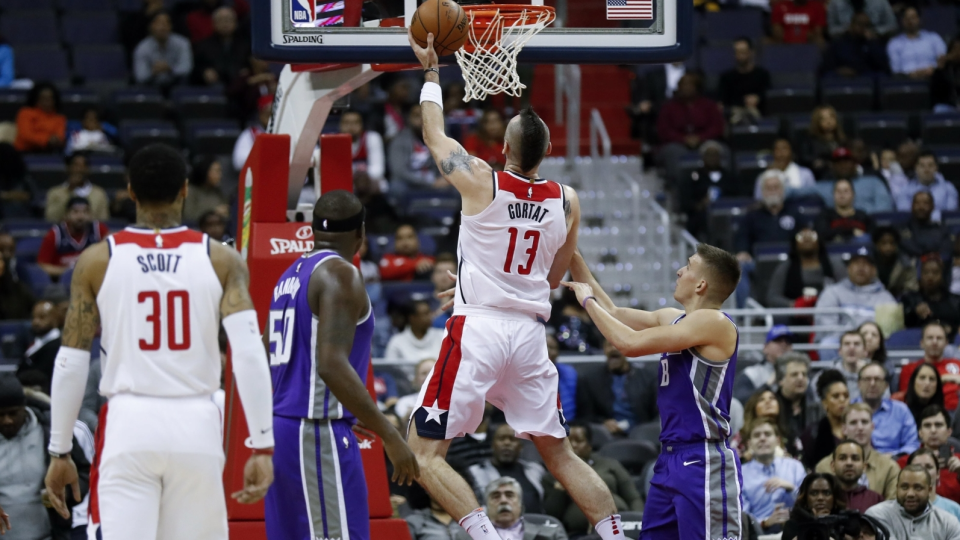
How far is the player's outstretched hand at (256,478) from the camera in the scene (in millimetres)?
5020

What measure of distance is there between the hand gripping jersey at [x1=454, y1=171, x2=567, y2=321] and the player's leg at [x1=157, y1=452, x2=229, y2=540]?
1890mm

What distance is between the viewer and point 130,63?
1739 cm

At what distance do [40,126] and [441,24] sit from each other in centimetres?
996

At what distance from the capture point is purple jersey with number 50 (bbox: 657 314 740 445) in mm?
6250

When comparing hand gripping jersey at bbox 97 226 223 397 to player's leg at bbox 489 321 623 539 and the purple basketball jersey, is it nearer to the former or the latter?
the purple basketball jersey

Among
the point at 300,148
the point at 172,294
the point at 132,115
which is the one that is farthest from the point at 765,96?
the point at 172,294

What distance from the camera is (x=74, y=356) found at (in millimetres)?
5051

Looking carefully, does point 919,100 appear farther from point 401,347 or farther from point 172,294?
point 172,294

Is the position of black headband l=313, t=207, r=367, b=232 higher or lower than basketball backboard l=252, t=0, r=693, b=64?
lower

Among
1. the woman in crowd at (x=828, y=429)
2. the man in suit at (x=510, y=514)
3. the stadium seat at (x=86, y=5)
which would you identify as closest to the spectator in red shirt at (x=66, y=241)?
the stadium seat at (x=86, y=5)

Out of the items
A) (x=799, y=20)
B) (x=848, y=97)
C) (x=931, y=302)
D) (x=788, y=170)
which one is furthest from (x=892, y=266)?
(x=799, y=20)

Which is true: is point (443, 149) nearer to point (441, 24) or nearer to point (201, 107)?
point (441, 24)

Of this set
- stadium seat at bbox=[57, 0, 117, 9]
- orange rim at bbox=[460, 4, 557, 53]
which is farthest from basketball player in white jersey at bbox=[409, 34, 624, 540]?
stadium seat at bbox=[57, 0, 117, 9]

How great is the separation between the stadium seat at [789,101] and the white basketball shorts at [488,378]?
11336 mm
